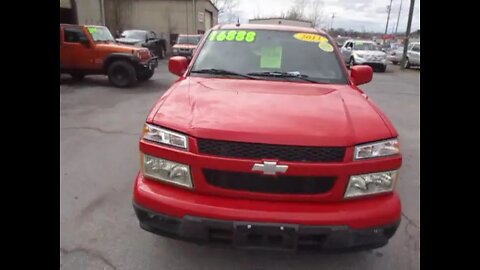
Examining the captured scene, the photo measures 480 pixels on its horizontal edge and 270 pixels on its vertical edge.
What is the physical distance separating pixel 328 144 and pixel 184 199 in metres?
0.93

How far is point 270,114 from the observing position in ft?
7.74

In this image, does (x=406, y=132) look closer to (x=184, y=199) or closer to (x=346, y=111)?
(x=346, y=111)

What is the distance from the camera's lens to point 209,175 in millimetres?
2215

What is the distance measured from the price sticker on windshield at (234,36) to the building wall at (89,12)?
17.9 metres

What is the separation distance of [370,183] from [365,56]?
19.9 meters

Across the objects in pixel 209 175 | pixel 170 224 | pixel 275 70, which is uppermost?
pixel 275 70

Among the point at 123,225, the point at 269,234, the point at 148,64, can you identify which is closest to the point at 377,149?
the point at 269,234

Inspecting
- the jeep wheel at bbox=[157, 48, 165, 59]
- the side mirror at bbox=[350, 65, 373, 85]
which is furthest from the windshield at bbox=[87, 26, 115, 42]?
the jeep wheel at bbox=[157, 48, 165, 59]

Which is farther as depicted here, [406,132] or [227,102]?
[406,132]

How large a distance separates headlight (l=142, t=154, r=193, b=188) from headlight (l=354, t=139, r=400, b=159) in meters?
1.04

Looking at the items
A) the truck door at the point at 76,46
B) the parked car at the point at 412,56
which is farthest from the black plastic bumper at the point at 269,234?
the parked car at the point at 412,56

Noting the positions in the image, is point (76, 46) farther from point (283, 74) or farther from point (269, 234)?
point (269, 234)

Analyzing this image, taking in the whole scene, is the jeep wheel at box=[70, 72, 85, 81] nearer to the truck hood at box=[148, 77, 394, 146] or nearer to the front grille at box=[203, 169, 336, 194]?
the truck hood at box=[148, 77, 394, 146]
